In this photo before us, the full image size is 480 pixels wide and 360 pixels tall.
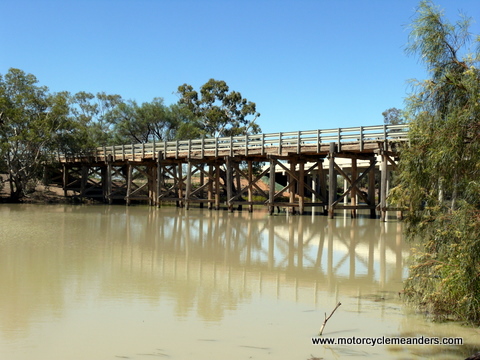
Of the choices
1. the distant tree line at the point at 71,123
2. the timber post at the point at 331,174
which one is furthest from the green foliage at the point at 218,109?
the timber post at the point at 331,174

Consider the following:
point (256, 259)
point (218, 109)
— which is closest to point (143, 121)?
point (218, 109)

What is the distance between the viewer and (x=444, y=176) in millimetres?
6762

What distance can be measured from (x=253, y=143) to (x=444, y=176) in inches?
797

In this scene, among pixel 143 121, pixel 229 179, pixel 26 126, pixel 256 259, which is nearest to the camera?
pixel 256 259

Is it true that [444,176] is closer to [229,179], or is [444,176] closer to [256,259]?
[256,259]

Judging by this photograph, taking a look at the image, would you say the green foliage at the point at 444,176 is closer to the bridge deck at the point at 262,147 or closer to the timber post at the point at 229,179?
the bridge deck at the point at 262,147

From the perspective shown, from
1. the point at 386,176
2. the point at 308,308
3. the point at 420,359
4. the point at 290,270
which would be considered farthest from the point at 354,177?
the point at 420,359

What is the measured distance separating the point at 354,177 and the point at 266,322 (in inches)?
736

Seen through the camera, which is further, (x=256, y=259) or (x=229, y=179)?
(x=229, y=179)

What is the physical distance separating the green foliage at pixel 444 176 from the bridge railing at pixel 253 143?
9.89 meters

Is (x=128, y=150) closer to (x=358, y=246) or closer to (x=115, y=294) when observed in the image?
(x=358, y=246)

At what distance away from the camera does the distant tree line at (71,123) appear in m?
33.2

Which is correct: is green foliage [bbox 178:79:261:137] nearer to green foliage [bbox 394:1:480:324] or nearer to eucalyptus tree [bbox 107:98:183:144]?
eucalyptus tree [bbox 107:98:183:144]

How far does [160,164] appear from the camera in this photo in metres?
31.8
